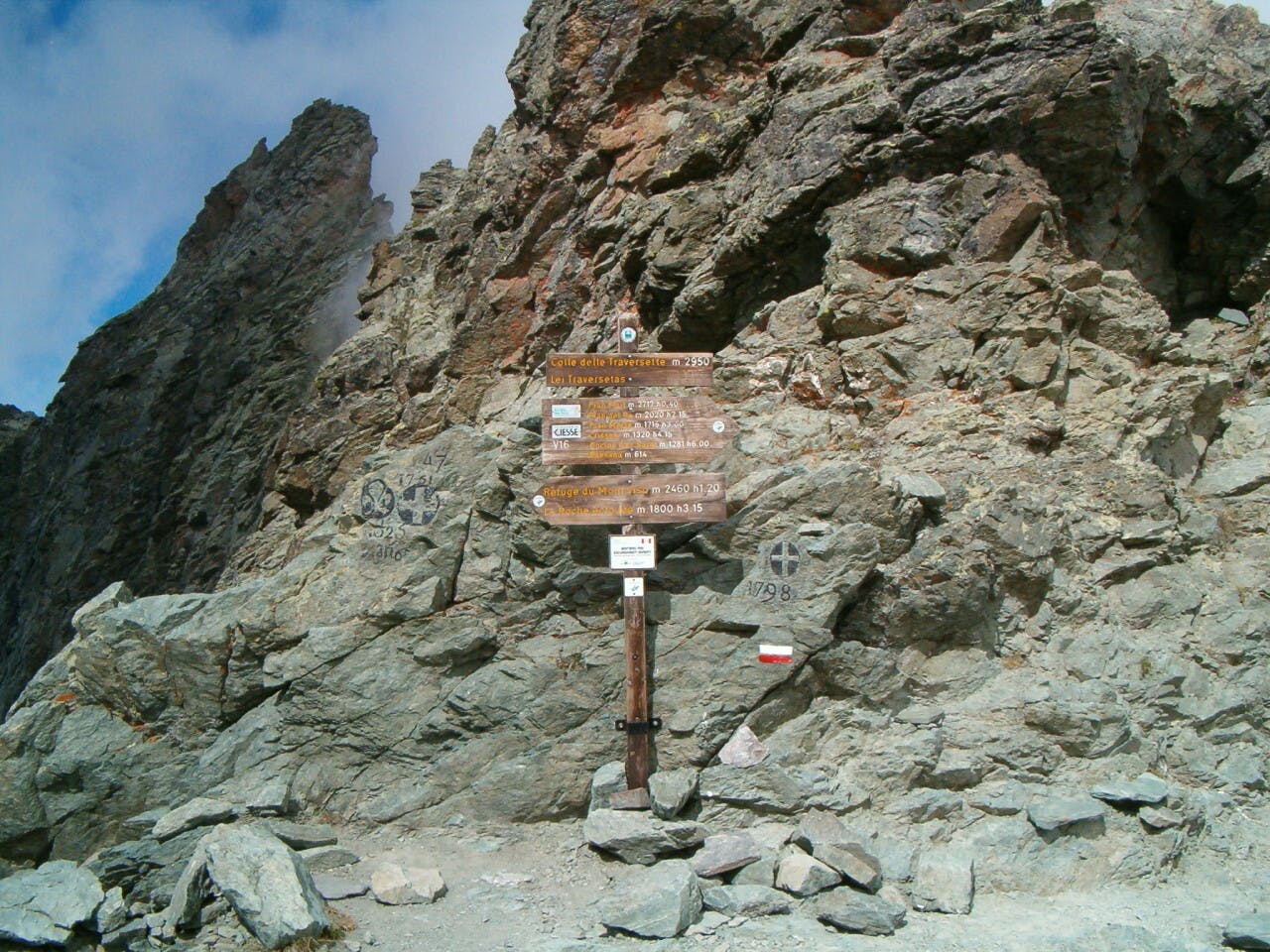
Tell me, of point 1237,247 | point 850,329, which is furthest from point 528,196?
point 1237,247

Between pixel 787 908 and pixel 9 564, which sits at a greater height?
pixel 9 564

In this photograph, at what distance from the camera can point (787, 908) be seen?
695 cm

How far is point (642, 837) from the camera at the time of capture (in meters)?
7.83

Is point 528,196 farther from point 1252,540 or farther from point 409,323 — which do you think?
point 1252,540

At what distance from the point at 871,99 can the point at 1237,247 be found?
625 cm

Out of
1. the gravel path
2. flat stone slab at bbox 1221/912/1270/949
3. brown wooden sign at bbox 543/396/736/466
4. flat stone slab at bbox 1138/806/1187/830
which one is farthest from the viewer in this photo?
brown wooden sign at bbox 543/396/736/466

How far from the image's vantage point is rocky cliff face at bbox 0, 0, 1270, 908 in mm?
8727

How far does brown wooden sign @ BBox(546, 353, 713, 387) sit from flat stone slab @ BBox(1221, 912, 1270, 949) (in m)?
6.33

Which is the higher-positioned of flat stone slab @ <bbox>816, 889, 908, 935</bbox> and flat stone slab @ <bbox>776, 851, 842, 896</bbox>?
flat stone slab @ <bbox>776, 851, 842, 896</bbox>

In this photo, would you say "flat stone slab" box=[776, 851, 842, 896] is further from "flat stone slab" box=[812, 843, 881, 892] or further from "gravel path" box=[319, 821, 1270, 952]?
"gravel path" box=[319, 821, 1270, 952]

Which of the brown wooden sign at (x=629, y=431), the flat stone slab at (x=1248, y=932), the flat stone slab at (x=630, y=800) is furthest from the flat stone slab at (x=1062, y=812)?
the brown wooden sign at (x=629, y=431)

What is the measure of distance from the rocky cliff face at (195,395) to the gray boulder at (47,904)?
18470 millimetres

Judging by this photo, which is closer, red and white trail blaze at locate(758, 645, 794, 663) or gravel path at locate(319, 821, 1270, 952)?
gravel path at locate(319, 821, 1270, 952)

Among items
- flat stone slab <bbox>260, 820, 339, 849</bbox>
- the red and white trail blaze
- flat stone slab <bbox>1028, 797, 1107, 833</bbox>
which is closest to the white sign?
the red and white trail blaze
